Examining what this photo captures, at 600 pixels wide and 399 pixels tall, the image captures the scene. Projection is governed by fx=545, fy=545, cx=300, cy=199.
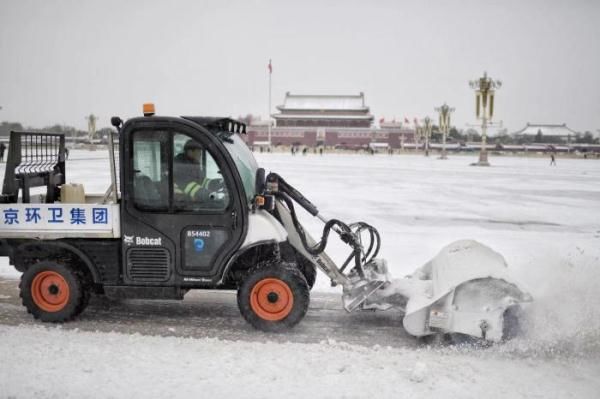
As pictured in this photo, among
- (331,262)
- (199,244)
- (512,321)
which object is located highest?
(199,244)

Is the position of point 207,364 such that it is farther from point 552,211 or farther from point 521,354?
point 552,211

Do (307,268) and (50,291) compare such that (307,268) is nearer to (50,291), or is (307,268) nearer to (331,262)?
(331,262)

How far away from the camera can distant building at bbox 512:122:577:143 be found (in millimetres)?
107312

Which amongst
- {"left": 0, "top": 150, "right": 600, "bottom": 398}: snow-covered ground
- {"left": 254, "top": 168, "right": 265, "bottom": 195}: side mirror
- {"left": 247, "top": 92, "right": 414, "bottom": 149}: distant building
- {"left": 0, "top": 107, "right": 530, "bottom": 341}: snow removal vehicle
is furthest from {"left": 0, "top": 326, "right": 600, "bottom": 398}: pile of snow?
{"left": 247, "top": 92, "right": 414, "bottom": 149}: distant building

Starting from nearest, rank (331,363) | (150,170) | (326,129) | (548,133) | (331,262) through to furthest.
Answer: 1. (331,363)
2. (150,170)
3. (331,262)
4. (326,129)
5. (548,133)

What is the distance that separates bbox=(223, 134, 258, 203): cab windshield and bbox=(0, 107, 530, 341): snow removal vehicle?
23 millimetres

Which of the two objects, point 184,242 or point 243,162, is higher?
point 243,162

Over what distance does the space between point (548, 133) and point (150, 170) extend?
11689 cm

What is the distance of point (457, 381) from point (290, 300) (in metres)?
1.56

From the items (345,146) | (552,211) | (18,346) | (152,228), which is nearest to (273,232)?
(152,228)

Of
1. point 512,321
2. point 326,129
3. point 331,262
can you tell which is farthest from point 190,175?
point 326,129

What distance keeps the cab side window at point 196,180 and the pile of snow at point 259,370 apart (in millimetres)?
1171

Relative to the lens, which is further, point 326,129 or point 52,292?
point 326,129

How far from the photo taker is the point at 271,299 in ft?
15.8
